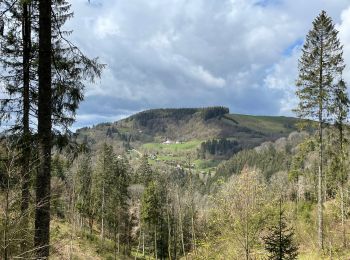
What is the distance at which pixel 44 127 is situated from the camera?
8.22 metres

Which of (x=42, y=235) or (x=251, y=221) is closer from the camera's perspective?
(x=42, y=235)

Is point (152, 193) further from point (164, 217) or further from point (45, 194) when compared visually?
point (45, 194)

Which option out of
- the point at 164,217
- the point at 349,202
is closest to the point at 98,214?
the point at 164,217

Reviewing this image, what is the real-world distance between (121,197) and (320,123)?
4125cm

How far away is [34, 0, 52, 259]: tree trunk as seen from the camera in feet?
26.5

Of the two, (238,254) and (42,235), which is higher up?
(42,235)

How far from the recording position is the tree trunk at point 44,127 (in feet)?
26.5

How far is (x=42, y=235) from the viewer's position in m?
7.99

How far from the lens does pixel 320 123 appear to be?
91.2 feet

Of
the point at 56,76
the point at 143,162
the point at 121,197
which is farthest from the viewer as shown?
the point at 143,162

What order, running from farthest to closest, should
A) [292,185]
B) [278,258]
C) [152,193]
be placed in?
[292,185]
[152,193]
[278,258]

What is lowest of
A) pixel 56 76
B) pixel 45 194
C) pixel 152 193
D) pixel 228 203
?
pixel 152 193

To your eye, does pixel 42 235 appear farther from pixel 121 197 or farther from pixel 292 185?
pixel 292 185

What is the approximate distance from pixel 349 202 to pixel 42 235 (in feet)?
111
